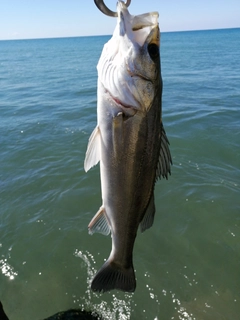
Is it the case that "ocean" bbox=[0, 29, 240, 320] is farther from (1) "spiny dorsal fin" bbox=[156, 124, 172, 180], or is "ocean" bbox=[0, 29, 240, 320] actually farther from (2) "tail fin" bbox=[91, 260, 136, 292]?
(1) "spiny dorsal fin" bbox=[156, 124, 172, 180]

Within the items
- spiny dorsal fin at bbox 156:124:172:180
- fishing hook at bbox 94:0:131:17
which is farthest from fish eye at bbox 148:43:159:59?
spiny dorsal fin at bbox 156:124:172:180

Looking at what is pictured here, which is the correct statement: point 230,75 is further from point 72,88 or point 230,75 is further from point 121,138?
point 121,138

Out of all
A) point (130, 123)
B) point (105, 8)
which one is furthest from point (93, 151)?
point (105, 8)

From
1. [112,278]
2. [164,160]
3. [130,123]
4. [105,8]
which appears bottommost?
[112,278]

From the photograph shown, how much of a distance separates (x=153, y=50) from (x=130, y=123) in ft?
1.93

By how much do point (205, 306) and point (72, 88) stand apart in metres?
18.1

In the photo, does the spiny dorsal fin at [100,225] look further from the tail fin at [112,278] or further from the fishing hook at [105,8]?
the fishing hook at [105,8]

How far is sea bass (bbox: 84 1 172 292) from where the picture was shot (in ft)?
7.13

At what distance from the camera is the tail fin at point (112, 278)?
2721 mm

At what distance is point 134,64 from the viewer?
2.19 m

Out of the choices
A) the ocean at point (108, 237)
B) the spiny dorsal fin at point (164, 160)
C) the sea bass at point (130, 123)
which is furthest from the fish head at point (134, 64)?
the ocean at point (108, 237)

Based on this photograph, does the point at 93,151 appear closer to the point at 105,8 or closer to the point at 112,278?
the point at 105,8

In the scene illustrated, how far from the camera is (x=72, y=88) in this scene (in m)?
20.2

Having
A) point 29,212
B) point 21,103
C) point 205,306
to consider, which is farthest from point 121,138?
point 21,103
